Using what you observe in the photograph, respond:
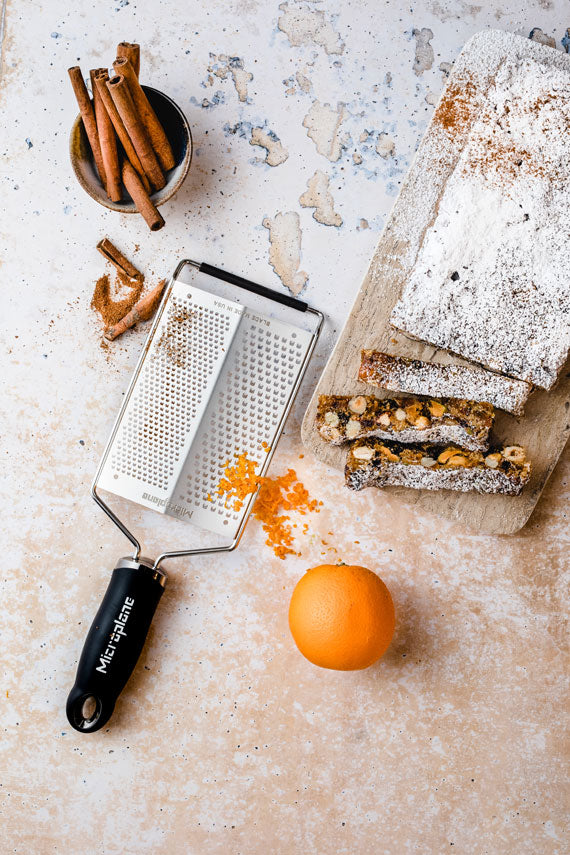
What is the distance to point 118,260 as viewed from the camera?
1.50 meters

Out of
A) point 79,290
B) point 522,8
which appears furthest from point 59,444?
point 522,8

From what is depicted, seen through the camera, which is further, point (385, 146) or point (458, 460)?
point (385, 146)

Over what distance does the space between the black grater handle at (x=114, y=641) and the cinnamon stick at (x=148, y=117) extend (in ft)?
3.00

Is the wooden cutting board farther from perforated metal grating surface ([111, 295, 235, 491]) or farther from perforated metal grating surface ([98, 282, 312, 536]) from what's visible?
perforated metal grating surface ([111, 295, 235, 491])

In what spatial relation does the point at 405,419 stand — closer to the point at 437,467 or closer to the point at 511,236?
the point at 437,467

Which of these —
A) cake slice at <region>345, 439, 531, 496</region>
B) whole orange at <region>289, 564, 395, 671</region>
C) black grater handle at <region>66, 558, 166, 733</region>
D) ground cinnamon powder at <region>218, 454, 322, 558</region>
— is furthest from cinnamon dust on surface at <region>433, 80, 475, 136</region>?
black grater handle at <region>66, 558, 166, 733</region>

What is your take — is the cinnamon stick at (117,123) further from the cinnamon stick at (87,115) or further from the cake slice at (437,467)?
the cake slice at (437,467)

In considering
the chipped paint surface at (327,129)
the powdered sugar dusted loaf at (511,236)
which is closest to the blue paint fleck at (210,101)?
the chipped paint surface at (327,129)

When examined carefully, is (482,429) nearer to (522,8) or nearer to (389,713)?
(389,713)

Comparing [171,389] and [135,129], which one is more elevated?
[135,129]

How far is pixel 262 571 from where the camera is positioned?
154cm

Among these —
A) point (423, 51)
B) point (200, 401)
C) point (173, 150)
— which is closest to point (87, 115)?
point (173, 150)

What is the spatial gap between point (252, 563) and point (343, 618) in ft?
1.10

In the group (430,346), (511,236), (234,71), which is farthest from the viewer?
(234,71)
